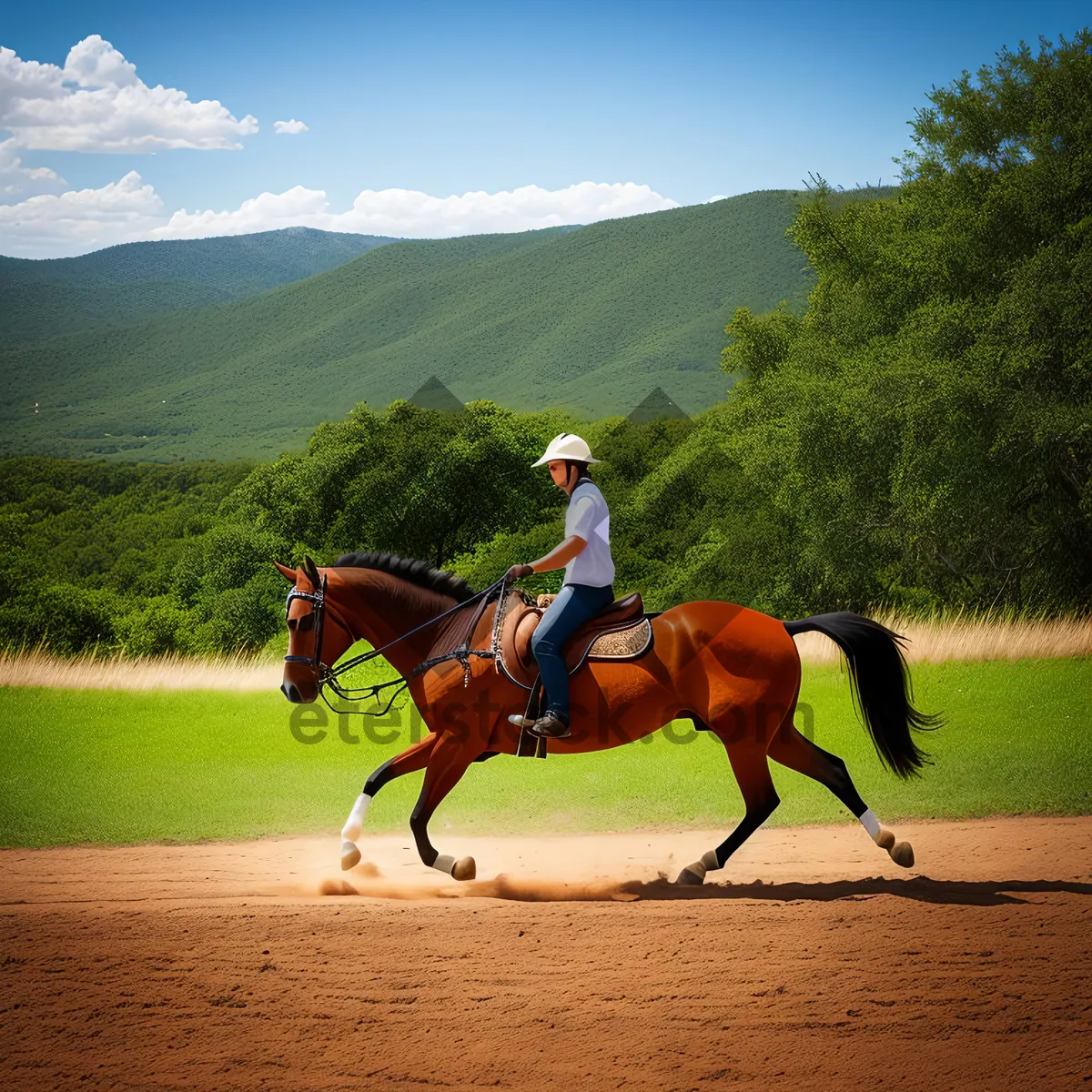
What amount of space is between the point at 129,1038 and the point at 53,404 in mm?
70156

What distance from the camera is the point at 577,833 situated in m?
8.80

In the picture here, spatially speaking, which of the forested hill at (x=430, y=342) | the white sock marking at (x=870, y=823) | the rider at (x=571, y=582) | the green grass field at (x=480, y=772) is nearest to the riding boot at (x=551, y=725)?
the rider at (x=571, y=582)

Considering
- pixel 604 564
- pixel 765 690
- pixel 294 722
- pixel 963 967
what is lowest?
pixel 294 722

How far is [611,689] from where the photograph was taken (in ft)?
21.5

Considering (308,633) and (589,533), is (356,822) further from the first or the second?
(589,533)

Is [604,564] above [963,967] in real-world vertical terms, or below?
above

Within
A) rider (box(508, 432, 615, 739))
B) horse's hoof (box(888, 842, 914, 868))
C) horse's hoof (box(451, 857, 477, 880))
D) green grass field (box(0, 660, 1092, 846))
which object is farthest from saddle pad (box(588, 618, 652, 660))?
green grass field (box(0, 660, 1092, 846))

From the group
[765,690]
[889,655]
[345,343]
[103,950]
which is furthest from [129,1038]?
[345,343]

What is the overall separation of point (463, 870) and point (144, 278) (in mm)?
84834

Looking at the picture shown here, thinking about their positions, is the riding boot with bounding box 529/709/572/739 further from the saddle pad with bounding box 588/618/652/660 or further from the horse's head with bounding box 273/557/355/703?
the horse's head with bounding box 273/557/355/703

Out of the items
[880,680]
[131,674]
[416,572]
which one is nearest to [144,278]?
[131,674]

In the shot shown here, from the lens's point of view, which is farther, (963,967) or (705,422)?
(705,422)

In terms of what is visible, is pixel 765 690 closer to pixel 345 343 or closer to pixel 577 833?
pixel 577 833

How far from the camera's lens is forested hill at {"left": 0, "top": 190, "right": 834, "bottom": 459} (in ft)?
221
